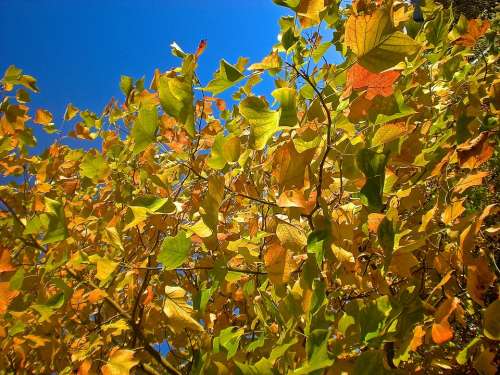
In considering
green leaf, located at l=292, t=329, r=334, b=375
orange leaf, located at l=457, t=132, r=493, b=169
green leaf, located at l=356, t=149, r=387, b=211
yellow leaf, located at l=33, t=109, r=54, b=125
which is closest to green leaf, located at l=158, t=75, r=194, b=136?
green leaf, located at l=356, t=149, r=387, b=211

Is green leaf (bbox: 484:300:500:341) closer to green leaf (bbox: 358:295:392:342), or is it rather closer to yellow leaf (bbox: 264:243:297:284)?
green leaf (bbox: 358:295:392:342)

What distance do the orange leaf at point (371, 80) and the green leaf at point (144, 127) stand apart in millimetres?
466

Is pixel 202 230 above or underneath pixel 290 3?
underneath

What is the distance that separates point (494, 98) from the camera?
1.18 meters

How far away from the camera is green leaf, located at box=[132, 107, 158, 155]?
93 centimetres

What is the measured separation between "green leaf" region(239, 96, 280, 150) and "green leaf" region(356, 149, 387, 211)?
0.18 metres

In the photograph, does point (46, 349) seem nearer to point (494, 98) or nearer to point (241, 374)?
point (241, 374)

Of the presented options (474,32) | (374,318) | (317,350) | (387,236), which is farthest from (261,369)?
(474,32)

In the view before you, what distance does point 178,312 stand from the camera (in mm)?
997

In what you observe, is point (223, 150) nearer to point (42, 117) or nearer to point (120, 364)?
point (120, 364)

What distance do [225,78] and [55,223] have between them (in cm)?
62

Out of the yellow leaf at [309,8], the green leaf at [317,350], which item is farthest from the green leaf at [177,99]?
the green leaf at [317,350]

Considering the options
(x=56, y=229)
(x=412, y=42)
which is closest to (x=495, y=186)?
(x=412, y=42)

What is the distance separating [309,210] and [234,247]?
0.83 feet
